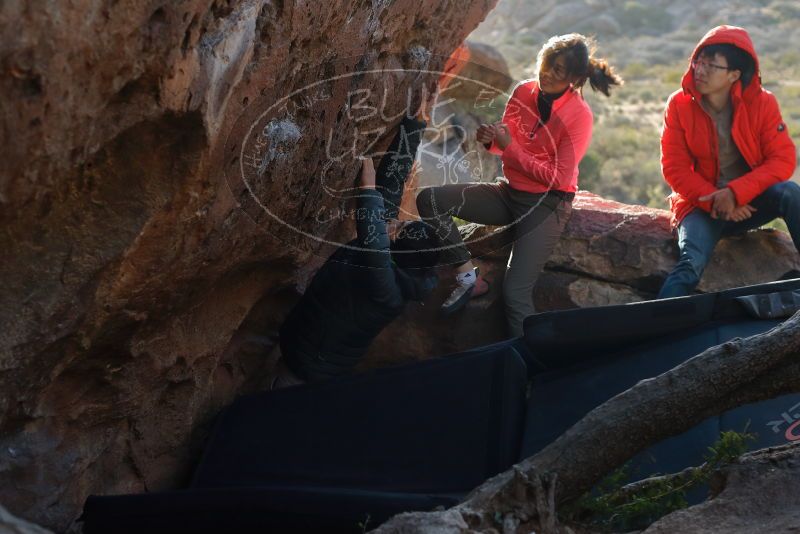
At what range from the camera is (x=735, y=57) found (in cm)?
582

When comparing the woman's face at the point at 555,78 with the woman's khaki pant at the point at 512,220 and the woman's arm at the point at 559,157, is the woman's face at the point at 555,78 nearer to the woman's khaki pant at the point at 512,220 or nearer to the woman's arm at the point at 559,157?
the woman's arm at the point at 559,157

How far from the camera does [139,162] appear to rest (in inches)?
146

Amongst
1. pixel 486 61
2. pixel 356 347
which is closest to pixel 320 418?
pixel 356 347

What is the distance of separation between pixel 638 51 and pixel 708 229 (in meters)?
25.2

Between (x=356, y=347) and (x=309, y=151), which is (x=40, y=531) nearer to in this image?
(x=309, y=151)

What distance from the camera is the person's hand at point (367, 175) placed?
4988 mm

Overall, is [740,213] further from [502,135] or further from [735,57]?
[502,135]

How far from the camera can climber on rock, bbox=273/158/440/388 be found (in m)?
5.04

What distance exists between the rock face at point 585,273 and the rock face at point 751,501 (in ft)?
7.76

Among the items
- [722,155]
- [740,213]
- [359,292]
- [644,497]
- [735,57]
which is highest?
[735,57]

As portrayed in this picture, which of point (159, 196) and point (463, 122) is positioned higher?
point (463, 122)

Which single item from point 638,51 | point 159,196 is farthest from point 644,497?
point 638,51

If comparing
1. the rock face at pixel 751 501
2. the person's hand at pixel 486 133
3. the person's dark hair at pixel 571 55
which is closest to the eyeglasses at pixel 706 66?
the person's dark hair at pixel 571 55

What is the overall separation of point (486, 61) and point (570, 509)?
30.6ft
